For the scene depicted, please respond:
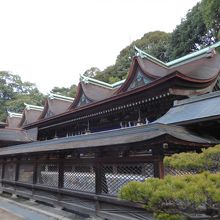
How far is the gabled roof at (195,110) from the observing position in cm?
726

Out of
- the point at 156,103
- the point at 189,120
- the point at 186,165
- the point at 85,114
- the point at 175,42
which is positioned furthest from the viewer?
the point at 175,42

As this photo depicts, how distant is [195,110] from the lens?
813 centimetres

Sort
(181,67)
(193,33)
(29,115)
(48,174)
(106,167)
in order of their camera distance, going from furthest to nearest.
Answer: (193,33) → (29,115) → (181,67) → (48,174) → (106,167)

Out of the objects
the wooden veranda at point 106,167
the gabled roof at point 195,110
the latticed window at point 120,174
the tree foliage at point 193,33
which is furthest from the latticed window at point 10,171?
the tree foliage at point 193,33

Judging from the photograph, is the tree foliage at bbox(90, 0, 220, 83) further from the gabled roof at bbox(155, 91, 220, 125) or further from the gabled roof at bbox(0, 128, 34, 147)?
the gabled roof at bbox(0, 128, 34, 147)

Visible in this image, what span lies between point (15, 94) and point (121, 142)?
2027 inches

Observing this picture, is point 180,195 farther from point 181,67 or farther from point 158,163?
point 181,67

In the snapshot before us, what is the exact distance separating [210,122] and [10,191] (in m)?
9.27

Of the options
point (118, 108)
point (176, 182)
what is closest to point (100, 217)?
point (176, 182)

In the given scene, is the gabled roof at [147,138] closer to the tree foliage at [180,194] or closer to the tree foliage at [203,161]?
the tree foliage at [203,161]

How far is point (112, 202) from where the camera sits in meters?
6.61

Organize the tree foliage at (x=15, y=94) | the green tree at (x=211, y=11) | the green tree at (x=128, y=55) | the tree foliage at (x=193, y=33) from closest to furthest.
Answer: the green tree at (x=211, y=11) → the tree foliage at (x=193, y=33) → the green tree at (x=128, y=55) → the tree foliage at (x=15, y=94)

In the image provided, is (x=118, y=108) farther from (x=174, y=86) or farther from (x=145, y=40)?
(x=145, y=40)

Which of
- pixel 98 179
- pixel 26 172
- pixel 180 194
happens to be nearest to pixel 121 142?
pixel 98 179
